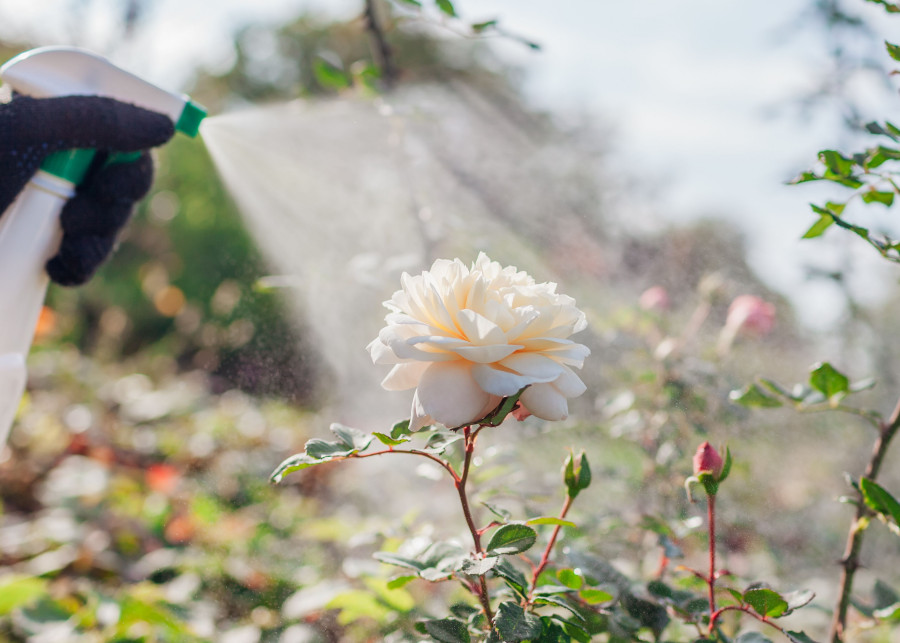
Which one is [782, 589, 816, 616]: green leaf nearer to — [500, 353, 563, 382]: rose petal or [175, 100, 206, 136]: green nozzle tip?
[500, 353, 563, 382]: rose petal

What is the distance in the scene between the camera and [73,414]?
2.25 m

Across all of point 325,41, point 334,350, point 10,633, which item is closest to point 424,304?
point 10,633

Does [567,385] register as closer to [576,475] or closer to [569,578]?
[576,475]

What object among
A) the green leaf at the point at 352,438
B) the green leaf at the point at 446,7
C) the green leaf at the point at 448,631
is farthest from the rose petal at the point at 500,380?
the green leaf at the point at 446,7

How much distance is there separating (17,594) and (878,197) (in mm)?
1442

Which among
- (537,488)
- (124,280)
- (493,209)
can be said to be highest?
(493,209)

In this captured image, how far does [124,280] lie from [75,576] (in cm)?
334

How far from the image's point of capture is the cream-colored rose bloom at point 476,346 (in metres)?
0.38

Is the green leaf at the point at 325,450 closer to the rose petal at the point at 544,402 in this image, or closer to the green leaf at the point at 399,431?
the green leaf at the point at 399,431

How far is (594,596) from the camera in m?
0.53

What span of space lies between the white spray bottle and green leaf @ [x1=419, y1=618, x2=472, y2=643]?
581 millimetres

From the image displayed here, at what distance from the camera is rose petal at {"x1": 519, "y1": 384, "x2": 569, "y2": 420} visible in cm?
40

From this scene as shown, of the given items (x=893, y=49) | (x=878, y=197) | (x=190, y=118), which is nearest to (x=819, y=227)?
(x=878, y=197)

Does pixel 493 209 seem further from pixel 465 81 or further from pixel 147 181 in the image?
pixel 465 81
